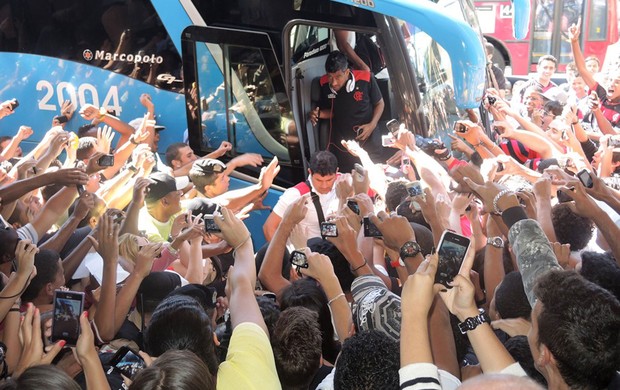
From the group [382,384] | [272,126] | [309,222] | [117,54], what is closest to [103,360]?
[382,384]

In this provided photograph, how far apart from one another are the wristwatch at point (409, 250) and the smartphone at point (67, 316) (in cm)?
141

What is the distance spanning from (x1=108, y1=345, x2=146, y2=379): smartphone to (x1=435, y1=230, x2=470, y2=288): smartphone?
1.21 metres

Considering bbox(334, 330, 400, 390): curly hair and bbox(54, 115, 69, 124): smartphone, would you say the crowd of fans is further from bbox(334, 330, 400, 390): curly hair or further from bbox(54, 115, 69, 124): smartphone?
bbox(54, 115, 69, 124): smartphone

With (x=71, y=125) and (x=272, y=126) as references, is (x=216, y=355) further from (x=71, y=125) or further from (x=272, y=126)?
(x=71, y=125)

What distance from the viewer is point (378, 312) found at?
124 inches

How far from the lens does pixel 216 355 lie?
10.9 ft

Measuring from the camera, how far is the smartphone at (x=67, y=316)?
10.7 ft

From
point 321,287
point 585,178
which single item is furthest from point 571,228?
point 321,287

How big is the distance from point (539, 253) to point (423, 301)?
0.84 metres

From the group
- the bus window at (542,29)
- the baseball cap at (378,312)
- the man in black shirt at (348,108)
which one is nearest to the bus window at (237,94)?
the man in black shirt at (348,108)

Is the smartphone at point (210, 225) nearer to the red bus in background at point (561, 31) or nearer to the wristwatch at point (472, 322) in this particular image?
the wristwatch at point (472, 322)

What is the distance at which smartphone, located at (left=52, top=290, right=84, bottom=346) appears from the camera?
3.25m

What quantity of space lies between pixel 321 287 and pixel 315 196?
7.30 feet

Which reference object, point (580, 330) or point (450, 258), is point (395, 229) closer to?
point (450, 258)
